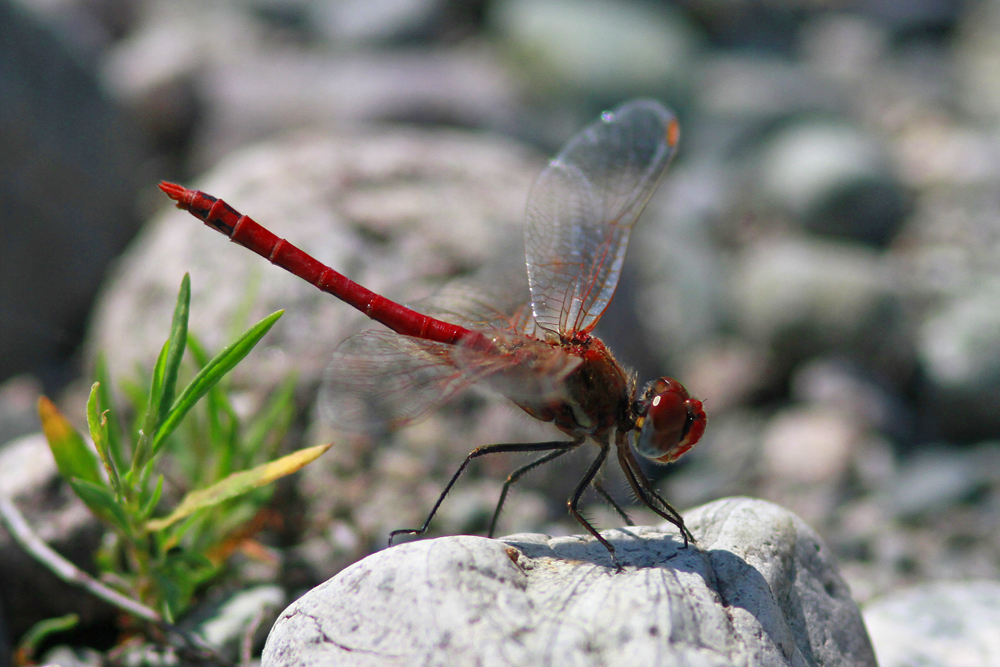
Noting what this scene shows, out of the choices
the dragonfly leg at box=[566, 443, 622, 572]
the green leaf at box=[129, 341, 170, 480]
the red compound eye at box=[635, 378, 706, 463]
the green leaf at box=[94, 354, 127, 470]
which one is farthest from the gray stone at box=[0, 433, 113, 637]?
the red compound eye at box=[635, 378, 706, 463]

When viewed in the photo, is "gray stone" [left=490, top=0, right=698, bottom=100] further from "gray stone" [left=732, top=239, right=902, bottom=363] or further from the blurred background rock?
"gray stone" [left=732, top=239, right=902, bottom=363]

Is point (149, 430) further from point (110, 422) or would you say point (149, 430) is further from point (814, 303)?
point (814, 303)

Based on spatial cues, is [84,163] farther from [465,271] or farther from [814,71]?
[814,71]

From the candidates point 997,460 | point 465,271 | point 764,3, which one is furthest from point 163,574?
point 764,3

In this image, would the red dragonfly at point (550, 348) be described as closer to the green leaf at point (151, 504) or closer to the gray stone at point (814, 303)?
the green leaf at point (151, 504)

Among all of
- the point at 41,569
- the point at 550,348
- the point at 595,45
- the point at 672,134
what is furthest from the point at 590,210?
the point at 595,45
